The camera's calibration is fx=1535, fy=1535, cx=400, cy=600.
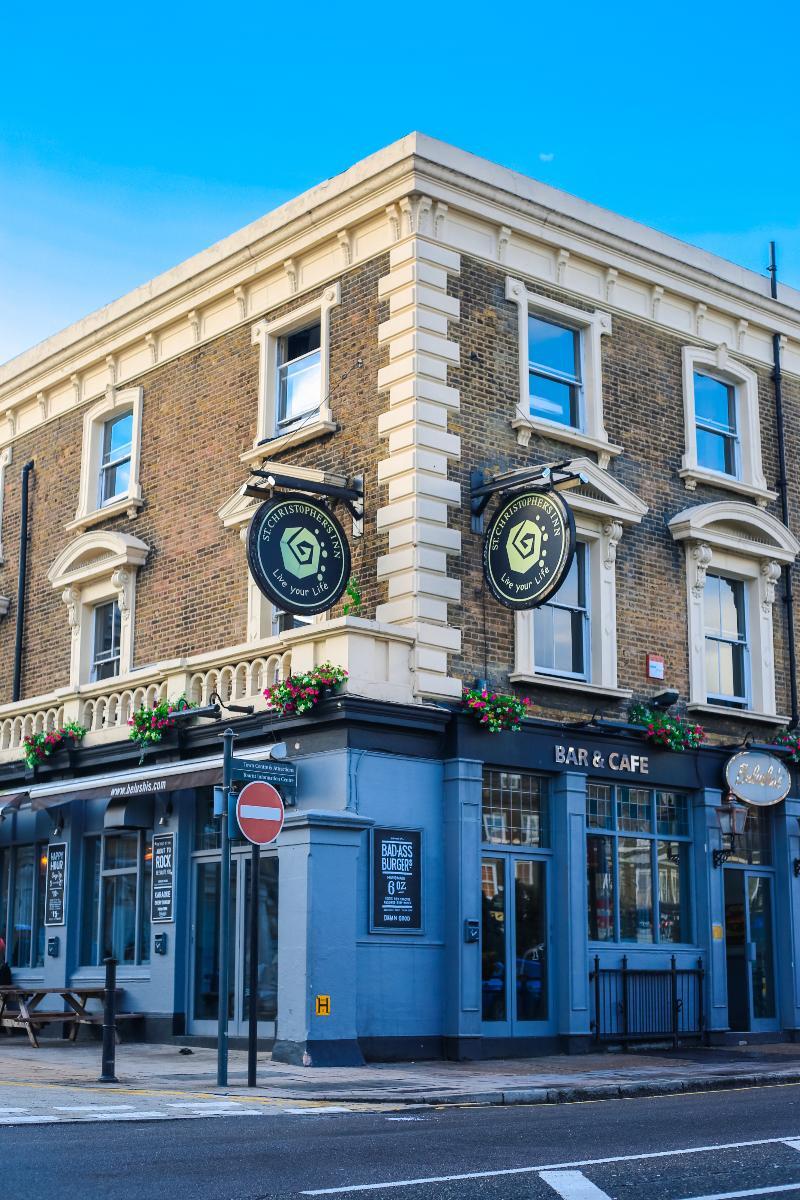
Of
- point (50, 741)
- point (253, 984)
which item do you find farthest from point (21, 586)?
point (253, 984)

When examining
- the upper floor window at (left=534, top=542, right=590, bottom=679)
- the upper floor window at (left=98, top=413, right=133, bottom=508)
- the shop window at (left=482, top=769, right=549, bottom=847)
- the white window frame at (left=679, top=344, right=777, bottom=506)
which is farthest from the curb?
the upper floor window at (left=98, top=413, right=133, bottom=508)

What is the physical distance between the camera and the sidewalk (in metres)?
13.8

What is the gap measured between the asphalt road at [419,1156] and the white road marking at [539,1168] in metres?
0.01

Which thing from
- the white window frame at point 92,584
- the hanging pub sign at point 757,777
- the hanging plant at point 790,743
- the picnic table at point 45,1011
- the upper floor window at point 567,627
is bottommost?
the picnic table at point 45,1011

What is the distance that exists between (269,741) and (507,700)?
2909 mm

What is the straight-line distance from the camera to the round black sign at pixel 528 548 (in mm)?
17422

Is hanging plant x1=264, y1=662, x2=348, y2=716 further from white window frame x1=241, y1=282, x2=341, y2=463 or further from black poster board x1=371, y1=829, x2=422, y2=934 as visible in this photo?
white window frame x1=241, y1=282, x2=341, y2=463

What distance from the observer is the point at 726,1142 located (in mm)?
10039

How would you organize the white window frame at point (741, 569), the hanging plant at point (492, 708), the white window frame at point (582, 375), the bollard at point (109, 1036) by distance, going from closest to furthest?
the bollard at point (109, 1036) → the hanging plant at point (492, 708) → the white window frame at point (582, 375) → the white window frame at point (741, 569)

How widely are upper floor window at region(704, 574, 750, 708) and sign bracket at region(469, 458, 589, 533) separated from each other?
3.62m

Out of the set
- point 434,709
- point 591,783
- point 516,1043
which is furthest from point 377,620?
point 516,1043

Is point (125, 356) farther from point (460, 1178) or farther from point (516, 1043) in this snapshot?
point (460, 1178)

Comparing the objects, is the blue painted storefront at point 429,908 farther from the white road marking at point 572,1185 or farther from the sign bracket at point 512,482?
the white road marking at point 572,1185

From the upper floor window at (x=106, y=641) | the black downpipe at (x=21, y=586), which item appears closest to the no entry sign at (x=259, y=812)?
the upper floor window at (x=106, y=641)
